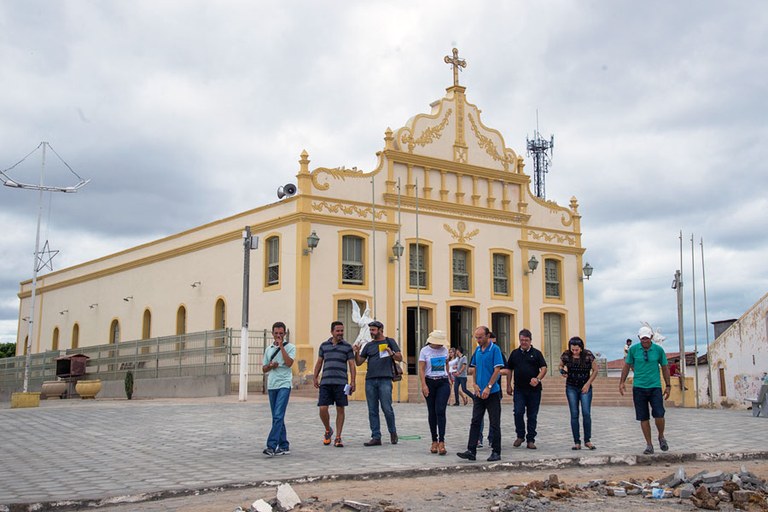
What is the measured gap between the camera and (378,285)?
28500mm

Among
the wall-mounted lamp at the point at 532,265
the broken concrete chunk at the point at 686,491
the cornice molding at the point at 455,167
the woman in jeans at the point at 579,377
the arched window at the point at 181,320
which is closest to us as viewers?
the broken concrete chunk at the point at 686,491

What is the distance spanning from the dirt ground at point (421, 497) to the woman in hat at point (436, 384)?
4.57ft

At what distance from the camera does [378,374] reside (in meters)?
11.6

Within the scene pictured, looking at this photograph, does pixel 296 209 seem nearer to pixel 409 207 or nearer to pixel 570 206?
pixel 409 207

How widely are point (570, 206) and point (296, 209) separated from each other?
13220 mm

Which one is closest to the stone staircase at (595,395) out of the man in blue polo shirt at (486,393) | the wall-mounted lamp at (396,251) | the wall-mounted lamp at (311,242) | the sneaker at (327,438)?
the wall-mounted lamp at (396,251)

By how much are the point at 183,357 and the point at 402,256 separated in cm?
823

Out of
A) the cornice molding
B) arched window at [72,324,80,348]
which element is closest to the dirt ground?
the cornice molding

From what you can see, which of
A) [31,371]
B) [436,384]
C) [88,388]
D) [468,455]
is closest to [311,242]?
[88,388]

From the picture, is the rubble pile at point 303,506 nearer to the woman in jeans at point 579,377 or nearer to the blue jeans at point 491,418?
the blue jeans at point 491,418

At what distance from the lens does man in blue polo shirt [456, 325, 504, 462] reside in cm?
1009

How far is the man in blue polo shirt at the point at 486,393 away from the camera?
33.1 feet

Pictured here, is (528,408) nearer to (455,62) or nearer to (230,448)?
(230,448)

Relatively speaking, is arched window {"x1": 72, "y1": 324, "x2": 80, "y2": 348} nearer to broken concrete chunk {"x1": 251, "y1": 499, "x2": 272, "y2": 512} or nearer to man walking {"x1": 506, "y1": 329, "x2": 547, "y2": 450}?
man walking {"x1": 506, "y1": 329, "x2": 547, "y2": 450}
